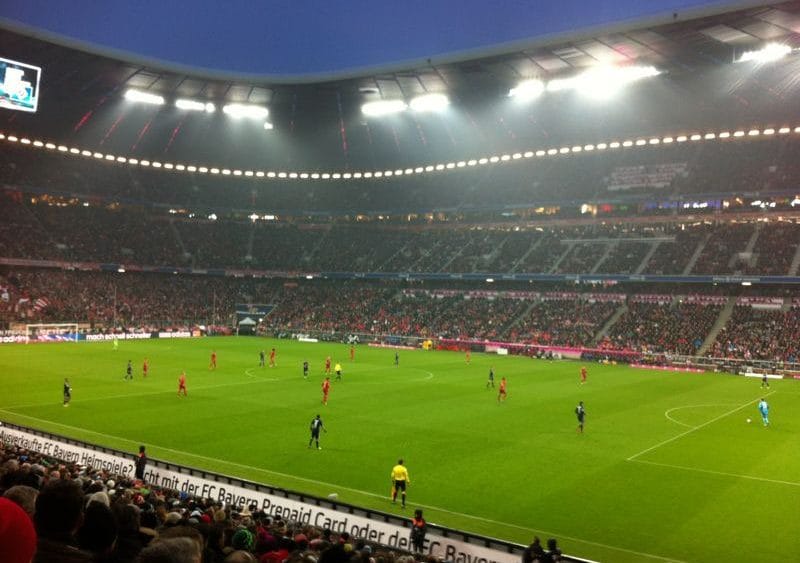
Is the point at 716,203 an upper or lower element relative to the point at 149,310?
upper

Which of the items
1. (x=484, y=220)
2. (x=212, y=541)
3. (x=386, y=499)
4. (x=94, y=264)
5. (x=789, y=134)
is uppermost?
(x=789, y=134)

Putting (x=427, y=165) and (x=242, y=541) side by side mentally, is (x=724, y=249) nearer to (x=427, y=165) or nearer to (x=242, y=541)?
(x=427, y=165)

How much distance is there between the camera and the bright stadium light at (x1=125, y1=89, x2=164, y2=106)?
3068 inches

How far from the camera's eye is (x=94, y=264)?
8338 cm

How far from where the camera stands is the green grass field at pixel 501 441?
1744 cm

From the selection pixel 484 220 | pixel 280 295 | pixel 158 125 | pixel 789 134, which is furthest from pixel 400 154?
pixel 789 134

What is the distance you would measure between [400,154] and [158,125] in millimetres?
34668

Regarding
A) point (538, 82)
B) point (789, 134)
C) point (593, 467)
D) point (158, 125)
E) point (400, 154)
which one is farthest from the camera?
point (400, 154)

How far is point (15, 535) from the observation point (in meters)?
2.44

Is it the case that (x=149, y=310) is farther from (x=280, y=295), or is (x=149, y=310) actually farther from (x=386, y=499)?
(x=386, y=499)

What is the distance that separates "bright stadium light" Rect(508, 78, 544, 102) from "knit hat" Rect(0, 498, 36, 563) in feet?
235

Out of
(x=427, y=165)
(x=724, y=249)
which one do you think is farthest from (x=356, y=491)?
(x=427, y=165)

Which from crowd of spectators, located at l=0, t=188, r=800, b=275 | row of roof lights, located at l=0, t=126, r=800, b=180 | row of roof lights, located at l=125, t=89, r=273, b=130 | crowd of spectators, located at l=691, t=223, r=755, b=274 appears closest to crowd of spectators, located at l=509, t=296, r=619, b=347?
crowd of spectators, located at l=0, t=188, r=800, b=275

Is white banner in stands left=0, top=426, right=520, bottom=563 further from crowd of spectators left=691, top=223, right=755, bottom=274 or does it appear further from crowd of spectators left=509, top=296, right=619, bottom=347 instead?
crowd of spectators left=691, top=223, right=755, bottom=274
